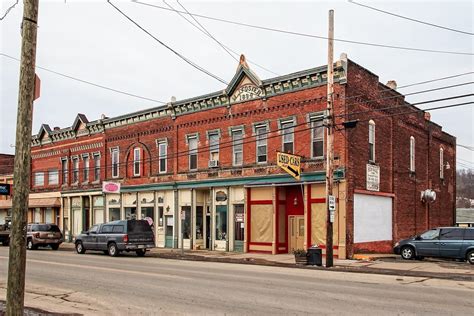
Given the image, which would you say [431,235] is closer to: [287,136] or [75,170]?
[287,136]

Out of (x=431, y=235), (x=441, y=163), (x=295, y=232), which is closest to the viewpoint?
(x=431, y=235)

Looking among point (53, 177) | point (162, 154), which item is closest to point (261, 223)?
point (162, 154)

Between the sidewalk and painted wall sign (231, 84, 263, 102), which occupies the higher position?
painted wall sign (231, 84, 263, 102)

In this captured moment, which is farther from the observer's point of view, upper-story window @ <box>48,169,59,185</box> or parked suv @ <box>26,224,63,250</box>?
upper-story window @ <box>48,169,59,185</box>

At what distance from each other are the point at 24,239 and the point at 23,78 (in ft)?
6.69

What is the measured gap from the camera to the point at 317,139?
24656 mm

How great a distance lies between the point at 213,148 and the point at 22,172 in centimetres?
2310

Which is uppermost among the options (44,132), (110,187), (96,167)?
(44,132)

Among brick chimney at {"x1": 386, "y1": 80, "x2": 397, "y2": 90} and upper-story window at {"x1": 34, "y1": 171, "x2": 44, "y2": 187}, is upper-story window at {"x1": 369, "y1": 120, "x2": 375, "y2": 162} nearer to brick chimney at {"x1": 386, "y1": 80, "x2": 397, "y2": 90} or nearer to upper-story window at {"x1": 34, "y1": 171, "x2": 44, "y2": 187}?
brick chimney at {"x1": 386, "y1": 80, "x2": 397, "y2": 90}

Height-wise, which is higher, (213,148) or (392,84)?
(392,84)

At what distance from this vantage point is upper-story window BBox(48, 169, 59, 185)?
1655 inches

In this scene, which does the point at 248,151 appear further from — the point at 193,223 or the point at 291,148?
the point at 193,223

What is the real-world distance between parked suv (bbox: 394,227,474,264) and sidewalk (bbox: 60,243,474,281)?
1.21 feet

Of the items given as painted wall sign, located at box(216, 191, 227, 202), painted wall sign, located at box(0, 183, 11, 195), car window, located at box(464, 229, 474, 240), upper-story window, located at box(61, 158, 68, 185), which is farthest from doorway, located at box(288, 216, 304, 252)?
painted wall sign, located at box(0, 183, 11, 195)
